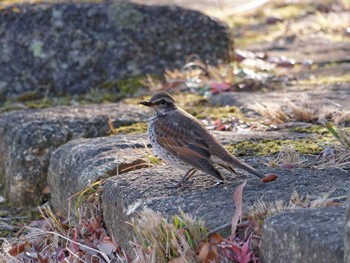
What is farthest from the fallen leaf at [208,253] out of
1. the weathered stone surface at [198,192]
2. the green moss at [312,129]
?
the green moss at [312,129]

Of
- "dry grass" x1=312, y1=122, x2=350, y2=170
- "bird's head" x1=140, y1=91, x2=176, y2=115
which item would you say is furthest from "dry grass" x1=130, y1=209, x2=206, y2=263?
"bird's head" x1=140, y1=91, x2=176, y2=115

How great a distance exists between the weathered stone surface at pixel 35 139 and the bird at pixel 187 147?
106 cm

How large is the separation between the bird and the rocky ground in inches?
4.0

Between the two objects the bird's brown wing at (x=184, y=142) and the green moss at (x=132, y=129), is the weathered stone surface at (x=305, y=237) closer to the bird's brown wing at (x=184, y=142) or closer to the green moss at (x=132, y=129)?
the bird's brown wing at (x=184, y=142)

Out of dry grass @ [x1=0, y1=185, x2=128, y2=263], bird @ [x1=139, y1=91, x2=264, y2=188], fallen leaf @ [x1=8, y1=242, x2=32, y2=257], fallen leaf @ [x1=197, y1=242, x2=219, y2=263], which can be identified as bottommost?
fallen leaf @ [x1=8, y1=242, x2=32, y2=257]

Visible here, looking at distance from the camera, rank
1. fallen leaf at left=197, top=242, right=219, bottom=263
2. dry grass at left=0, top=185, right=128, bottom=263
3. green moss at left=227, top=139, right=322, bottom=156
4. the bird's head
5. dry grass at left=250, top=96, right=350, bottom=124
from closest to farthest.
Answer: fallen leaf at left=197, top=242, right=219, bottom=263, dry grass at left=0, top=185, right=128, bottom=263, green moss at left=227, top=139, right=322, bottom=156, the bird's head, dry grass at left=250, top=96, right=350, bottom=124

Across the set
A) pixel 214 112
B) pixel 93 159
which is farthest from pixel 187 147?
pixel 214 112

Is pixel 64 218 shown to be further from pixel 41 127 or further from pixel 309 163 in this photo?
pixel 309 163

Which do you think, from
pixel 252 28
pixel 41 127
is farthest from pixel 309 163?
pixel 252 28

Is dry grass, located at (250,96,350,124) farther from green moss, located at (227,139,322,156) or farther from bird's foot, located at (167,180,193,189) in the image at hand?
bird's foot, located at (167,180,193,189)

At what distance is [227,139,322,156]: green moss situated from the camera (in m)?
5.35

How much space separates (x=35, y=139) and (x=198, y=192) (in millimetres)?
2022

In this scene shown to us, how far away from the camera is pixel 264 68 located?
8.19m

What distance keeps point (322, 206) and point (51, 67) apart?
15.0ft
